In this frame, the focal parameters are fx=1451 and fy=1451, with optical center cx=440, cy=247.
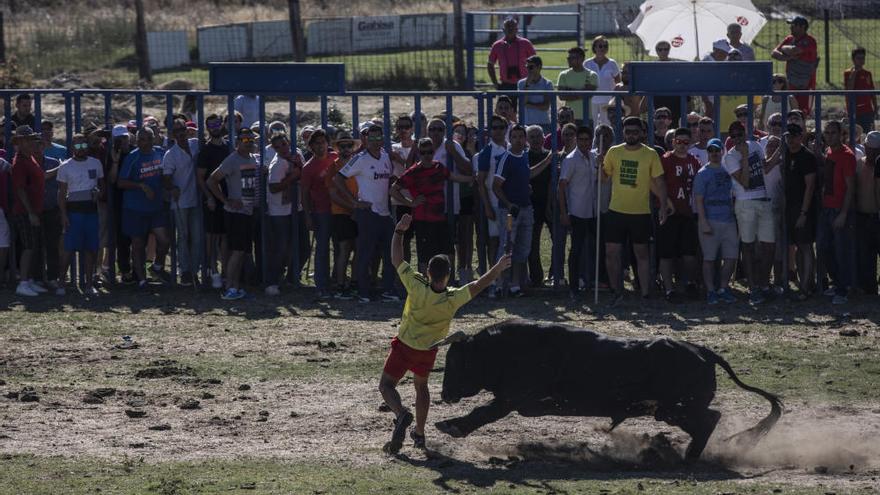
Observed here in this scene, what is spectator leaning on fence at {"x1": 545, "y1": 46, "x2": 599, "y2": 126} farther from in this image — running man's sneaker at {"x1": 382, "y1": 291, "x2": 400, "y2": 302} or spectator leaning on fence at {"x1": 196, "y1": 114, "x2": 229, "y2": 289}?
spectator leaning on fence at {"x1": 196, "y1": 114, "x2": 229, "y2": 289}

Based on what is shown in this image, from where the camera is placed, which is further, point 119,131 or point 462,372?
point 119,131

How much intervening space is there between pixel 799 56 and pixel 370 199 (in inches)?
299

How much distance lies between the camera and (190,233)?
17.4 meters

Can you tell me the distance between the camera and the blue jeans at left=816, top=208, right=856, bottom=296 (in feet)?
53.7

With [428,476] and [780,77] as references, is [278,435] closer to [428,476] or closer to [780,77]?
[428,476]

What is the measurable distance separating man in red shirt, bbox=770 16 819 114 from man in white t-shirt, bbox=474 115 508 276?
5.93 m

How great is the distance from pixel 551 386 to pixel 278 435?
7.35 ft

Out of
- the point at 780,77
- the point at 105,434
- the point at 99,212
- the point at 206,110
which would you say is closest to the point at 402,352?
the point at 105,434

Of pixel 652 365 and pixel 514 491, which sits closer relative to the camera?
pixel 514 491

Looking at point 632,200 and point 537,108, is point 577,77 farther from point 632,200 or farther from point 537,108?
point 632,200

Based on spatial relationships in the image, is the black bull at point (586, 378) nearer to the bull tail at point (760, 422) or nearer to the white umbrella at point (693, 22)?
the bull tail at point (760, 422)

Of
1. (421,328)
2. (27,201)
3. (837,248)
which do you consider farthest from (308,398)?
(837,248)

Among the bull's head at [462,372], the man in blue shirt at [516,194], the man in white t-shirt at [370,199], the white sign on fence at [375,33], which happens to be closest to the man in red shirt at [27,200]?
the man in white t-shirt at [370,199]

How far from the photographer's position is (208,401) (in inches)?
492
